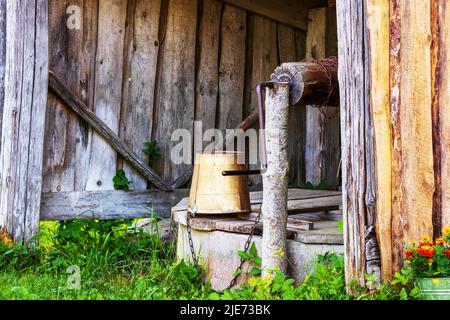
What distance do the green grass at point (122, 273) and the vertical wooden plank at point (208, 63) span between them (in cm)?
139

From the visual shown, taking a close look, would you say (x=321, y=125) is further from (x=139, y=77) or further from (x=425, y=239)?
(x=425, y=239)

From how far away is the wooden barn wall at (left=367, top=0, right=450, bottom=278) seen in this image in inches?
167

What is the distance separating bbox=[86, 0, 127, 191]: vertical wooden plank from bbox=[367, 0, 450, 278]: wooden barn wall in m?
3.25

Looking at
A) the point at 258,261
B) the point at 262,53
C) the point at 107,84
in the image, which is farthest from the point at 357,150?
the point at 262,53

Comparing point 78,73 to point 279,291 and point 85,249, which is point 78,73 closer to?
point 85,249

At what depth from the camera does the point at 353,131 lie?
14.6 feet

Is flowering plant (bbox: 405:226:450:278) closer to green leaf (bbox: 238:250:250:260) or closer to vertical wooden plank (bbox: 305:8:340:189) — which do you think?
green leaf (bbox: 238:250:250:260)

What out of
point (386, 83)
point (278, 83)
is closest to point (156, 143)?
point (278, 83)

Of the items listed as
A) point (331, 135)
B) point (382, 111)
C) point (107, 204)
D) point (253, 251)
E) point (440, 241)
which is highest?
point (331, 135)

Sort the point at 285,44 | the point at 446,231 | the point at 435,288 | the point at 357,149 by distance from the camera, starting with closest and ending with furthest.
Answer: the point at 435,288, the point at 446,231, the point at 357,149, the point at 285,44

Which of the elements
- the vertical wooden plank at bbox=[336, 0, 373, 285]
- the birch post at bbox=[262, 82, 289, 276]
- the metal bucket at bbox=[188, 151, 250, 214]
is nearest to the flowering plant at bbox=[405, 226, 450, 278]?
the vertical wooden plank at bbox=[336, 0, 373, 285]

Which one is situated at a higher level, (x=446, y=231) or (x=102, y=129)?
(x=102, y=129)

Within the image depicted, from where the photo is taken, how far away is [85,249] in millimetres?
6301

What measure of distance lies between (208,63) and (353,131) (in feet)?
11.2
